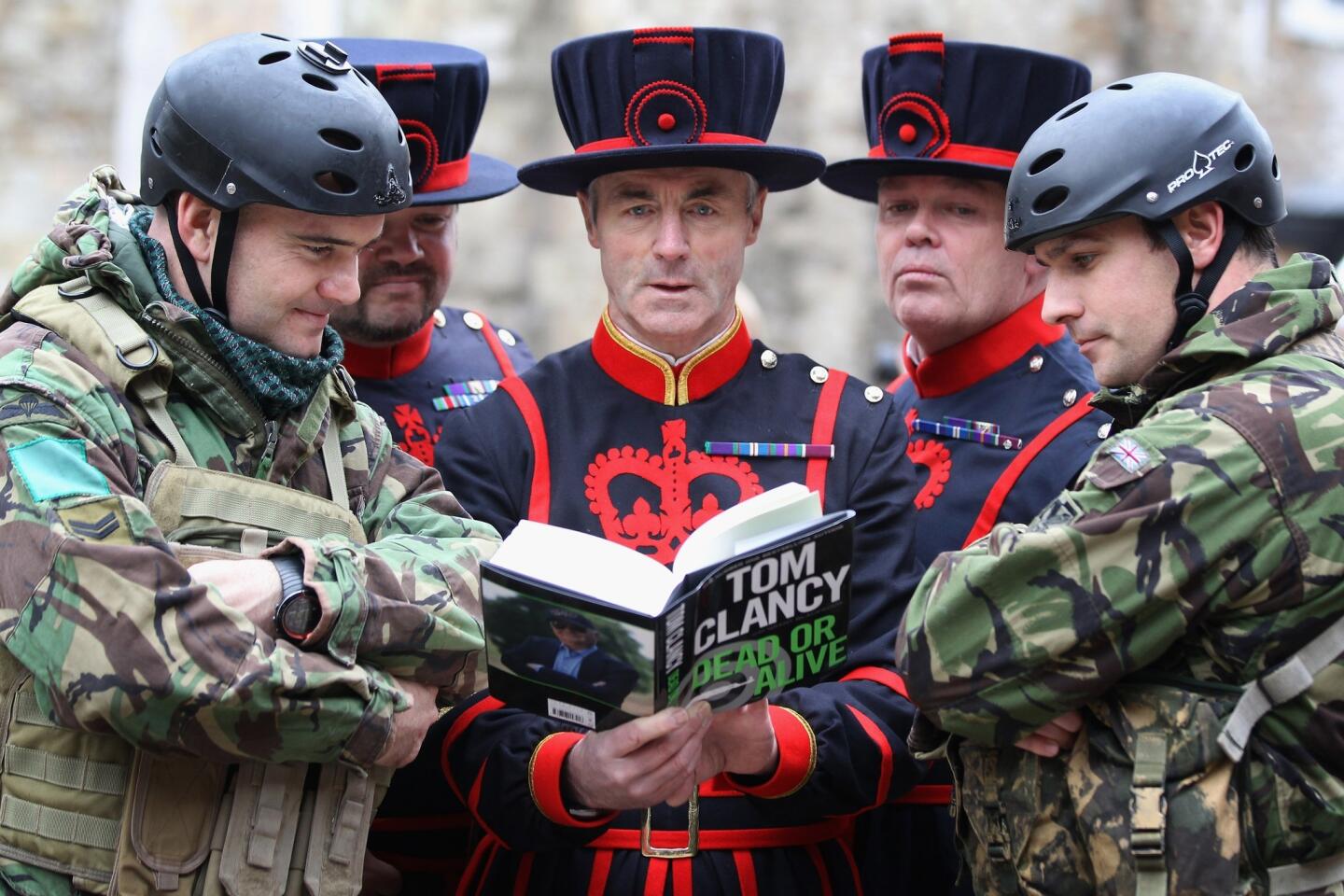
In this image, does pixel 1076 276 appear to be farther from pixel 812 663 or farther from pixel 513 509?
pixel 513 509

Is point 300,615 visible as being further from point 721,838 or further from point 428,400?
point 428,400

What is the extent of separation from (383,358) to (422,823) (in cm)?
143

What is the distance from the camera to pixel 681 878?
3.92 m

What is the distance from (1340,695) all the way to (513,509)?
75.4 inches

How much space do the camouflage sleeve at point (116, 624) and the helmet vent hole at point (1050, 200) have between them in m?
1.71

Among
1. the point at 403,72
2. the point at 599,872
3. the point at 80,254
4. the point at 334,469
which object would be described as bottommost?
the point at 599,872

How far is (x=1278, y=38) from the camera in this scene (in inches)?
660

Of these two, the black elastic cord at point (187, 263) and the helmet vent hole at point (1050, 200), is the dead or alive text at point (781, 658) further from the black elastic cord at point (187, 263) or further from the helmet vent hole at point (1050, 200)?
the black elastic cord at point (187, 263)

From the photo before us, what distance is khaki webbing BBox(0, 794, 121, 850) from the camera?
330 centimetres

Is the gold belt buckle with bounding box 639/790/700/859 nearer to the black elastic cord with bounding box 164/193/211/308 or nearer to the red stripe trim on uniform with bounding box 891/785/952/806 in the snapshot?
the red stripe trim on uniform with bounding box 891/785/952/806

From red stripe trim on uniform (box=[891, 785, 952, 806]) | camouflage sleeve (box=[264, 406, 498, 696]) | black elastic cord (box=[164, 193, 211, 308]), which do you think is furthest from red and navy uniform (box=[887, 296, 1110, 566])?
black elastic cord (box=[164, 193, 211, 308])

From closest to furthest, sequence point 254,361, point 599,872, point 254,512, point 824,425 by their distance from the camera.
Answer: point 254,512 → point 254,361 → point 599,872 → point 824,425

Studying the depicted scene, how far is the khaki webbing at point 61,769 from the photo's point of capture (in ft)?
10.9

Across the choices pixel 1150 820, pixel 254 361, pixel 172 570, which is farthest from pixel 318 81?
pixel 1150 820
